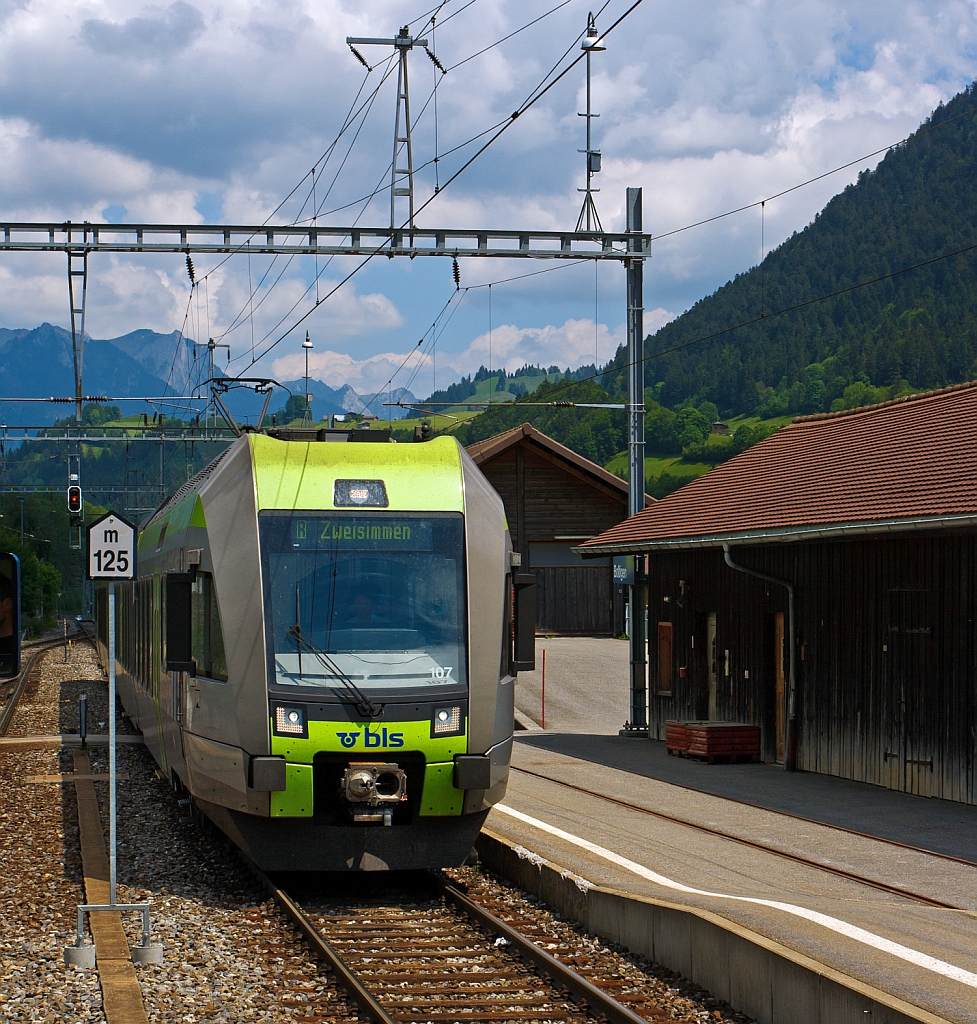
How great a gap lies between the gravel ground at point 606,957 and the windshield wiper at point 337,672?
5.66 ft

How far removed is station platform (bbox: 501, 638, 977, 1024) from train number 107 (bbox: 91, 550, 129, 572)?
398cm

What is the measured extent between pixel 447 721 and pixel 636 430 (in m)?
13.3

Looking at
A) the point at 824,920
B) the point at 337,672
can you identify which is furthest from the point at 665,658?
the point at 824,920

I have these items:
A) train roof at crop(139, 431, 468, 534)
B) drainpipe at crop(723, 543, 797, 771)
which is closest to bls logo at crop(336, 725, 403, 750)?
train roof at crop(139, 431, 468, 534)

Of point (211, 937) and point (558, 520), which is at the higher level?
point (558, 520)

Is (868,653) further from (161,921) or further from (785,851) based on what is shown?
(161,921)

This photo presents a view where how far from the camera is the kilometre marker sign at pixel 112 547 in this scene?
31.7 ft

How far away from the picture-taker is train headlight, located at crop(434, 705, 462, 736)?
10.2 m

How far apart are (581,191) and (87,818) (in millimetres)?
12910

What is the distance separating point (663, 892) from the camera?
30.5 feet

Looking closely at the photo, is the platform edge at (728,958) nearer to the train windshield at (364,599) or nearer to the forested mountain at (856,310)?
the train windshield at (364,599)

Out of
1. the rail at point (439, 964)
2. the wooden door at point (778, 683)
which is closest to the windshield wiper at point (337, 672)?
the rail at point (439, 964)

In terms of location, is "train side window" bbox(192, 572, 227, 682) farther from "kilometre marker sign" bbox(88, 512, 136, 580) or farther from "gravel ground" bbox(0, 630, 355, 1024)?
"gravel ground" bbox(0, 630, 355, 1024)

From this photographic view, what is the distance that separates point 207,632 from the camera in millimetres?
10859
